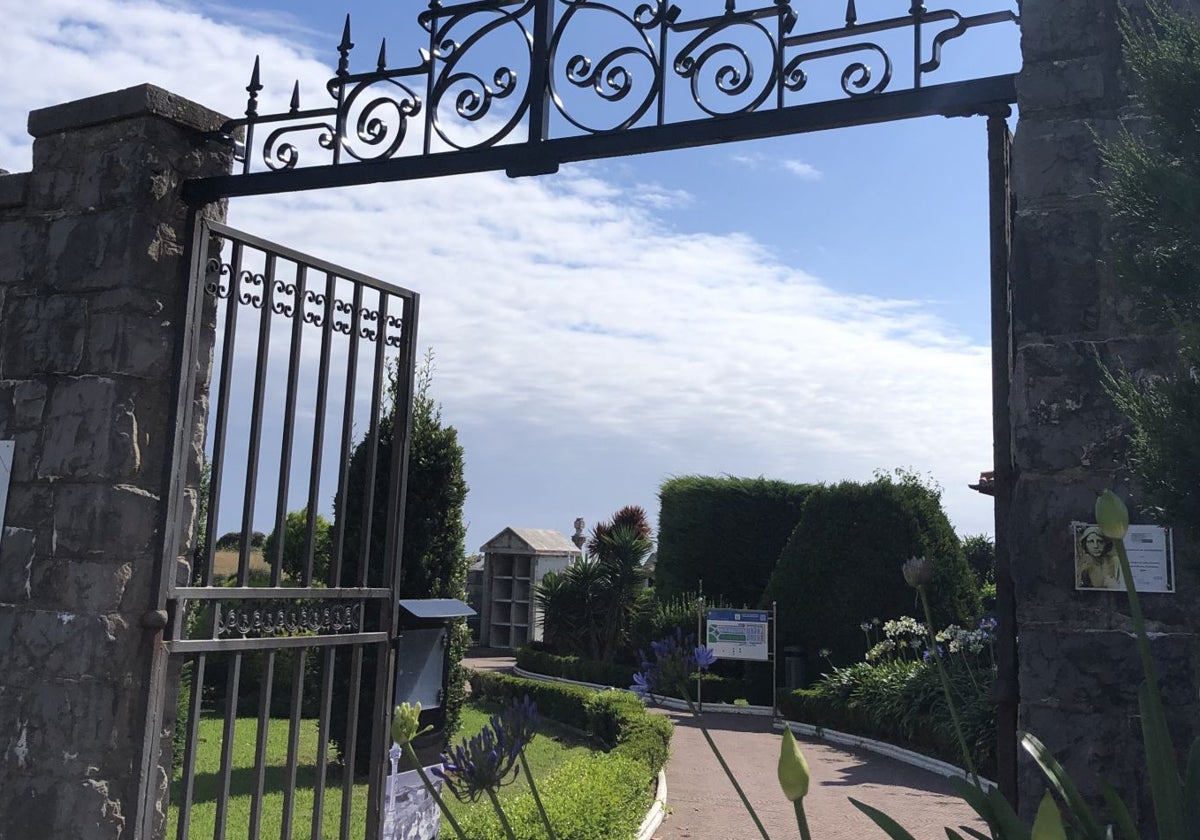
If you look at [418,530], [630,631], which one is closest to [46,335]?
[418,530]

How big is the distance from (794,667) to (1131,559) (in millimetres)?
12329

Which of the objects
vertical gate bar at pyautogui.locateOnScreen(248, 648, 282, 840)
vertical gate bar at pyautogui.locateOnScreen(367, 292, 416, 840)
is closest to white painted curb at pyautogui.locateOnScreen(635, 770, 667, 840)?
vertical gate bar at pyautogui.locateOnScreen(367, 292, 416, 840)

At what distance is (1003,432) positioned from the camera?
3105mm

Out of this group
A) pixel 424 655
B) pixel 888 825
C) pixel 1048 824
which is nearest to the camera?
pixel 1048 824

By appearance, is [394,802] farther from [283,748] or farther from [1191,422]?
[283,748]

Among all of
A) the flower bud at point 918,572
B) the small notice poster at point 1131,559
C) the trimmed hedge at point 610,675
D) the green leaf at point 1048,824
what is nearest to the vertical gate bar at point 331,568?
the flower bud at point 918,572

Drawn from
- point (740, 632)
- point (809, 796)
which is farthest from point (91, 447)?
point (740, 632)

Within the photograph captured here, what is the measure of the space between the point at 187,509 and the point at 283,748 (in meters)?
6.84

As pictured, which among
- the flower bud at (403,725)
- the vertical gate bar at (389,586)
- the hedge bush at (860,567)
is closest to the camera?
the flower bud at (403,725)

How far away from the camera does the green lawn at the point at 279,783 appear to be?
23.6ft

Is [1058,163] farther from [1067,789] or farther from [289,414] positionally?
[289,414]

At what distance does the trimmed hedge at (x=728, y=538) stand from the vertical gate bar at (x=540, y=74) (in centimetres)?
1541

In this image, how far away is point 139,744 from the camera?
3.74 metres

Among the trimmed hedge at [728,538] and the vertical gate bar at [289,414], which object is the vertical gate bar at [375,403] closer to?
the vertical gate bar at [289,414]
